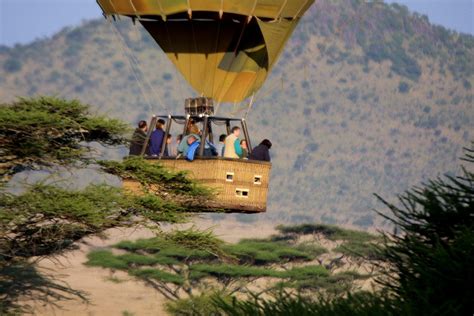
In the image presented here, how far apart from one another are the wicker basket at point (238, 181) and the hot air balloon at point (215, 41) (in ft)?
0.11

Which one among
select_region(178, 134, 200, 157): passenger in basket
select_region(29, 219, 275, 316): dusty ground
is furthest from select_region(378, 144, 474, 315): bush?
select_region(29, 219, 275, 316): dusty ground

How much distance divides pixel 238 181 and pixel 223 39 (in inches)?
160

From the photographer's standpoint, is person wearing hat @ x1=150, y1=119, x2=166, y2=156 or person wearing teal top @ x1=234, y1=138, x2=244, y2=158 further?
person wearing hat @ x1=150, y1=119, x2=166, y2=156

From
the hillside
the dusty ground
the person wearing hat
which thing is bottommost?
the person wearing hat

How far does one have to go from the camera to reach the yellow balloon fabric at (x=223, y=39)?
2588 cm

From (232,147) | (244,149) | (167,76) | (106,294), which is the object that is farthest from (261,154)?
(167,76)

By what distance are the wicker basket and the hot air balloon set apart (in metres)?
0.03

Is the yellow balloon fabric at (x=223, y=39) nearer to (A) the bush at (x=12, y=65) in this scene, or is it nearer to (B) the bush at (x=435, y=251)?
(B) the bush at (x=435, y=251)

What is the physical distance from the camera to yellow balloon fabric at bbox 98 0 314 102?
25875 mm

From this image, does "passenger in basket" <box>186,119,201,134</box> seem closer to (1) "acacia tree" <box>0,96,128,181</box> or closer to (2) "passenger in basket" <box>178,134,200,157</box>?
(2) "passenger in basket" <box>178,134,200,157</box>

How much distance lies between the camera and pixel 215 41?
1051 inches

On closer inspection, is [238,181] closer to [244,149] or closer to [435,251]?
[244,149]

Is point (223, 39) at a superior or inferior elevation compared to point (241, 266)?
inferior

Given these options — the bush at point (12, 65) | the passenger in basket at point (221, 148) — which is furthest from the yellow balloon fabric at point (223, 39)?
the bush at point (12, 65)
